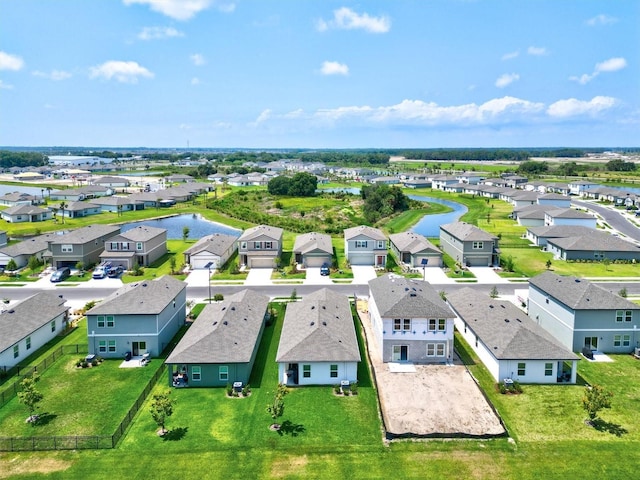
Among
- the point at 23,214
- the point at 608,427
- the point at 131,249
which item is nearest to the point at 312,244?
the point at 131,249

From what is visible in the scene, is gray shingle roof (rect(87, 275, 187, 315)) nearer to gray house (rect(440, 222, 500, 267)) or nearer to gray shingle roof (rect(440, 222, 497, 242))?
gray house (rect(440, 222, 500, 267))

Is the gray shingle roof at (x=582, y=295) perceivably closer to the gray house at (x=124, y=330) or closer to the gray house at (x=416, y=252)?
the gray house at (x=416, y=252)

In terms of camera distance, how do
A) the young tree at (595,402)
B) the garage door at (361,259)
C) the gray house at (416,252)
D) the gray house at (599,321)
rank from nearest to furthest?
1. the young tree at (595,402)
2. the gray house at (599,321)
3. the gray house at (416,252)
4. the garage door at (361,259)

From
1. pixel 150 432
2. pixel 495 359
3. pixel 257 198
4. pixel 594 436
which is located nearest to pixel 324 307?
pixel 495 359

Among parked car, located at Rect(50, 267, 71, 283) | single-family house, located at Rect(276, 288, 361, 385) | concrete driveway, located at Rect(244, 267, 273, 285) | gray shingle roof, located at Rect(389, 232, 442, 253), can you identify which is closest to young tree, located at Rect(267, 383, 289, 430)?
single-family house, located at Rect(276, 288, 361, 385)

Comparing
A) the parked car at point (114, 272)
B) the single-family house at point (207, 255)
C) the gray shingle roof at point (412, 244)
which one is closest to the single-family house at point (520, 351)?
the gray shingle roof at point (412, 244)

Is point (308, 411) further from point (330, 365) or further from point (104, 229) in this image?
point (104, 229)

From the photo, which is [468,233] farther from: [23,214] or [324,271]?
[23,214]
